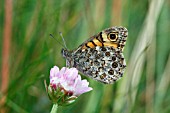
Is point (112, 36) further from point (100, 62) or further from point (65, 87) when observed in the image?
point (65, 87)

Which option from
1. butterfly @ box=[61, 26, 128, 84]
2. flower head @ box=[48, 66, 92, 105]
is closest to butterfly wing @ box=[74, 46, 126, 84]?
butterfly @ box=[61, 26, 128, 84]

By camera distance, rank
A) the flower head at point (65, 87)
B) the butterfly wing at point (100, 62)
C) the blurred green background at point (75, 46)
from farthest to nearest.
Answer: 1. the blurred green background at point (75, 46)
2. the butterfly wing at point (100, 62)
3. the flower head at point (65, 87)

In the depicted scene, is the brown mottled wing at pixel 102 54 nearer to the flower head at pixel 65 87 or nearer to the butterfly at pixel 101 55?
the butterfly at pixel 101 55

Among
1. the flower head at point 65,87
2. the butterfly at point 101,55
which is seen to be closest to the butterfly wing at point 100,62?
the butterfly at point 101,55

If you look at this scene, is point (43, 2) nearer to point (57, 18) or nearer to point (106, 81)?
point (57, 18)

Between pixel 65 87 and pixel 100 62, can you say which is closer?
pixel 65 87

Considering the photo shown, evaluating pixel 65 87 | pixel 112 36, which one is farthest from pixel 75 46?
pixel 65 87

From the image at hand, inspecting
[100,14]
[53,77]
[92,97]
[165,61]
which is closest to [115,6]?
[100,14]
